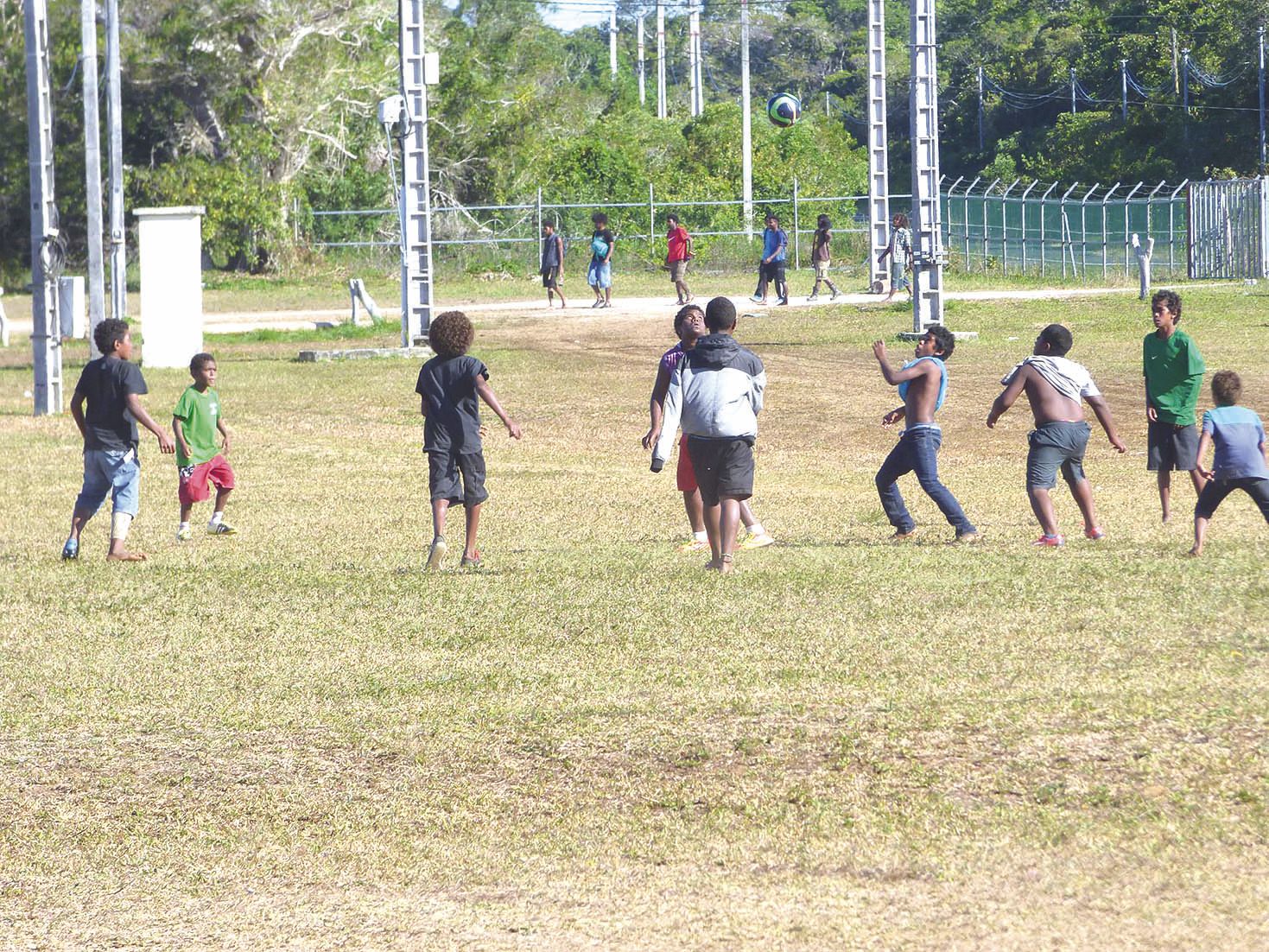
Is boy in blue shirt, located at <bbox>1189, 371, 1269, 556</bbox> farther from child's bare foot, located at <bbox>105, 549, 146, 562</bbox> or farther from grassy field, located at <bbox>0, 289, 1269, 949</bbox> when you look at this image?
child's bare foot, located at <bbox>105, 549, 146, 562</bbox>

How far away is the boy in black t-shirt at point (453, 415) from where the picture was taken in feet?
34.6

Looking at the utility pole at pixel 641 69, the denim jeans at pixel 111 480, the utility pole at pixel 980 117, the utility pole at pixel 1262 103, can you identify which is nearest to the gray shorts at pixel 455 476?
the denim jeans at pixel 111 480

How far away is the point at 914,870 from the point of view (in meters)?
5.53

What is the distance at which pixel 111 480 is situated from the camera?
11484 millimetres

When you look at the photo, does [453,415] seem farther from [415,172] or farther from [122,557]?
[415,172]

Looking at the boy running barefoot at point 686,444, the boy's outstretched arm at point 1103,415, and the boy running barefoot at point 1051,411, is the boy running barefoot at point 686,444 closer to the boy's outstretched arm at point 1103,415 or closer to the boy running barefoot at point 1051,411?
the boy running barefoot at point 1051,411

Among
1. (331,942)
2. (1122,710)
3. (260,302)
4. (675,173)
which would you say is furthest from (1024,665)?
(675,173)

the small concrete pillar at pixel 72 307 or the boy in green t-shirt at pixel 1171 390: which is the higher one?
the small concrete pillar at pixel 72 307

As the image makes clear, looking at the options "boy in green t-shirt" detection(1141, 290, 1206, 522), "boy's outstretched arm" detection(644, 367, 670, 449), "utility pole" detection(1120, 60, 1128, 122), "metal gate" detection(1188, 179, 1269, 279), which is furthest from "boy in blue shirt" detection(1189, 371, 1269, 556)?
"utility pole" detection(1120, 60, 1128, 122)

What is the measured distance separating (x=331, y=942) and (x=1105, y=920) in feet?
7.17

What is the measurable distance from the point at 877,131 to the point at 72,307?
46.6 feet

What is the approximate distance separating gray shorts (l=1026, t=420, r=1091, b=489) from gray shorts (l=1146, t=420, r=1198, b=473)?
4.36 feet

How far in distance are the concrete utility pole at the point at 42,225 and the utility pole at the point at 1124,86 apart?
51.2 meters

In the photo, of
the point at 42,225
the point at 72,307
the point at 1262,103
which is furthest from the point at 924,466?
the point at 1262,103
